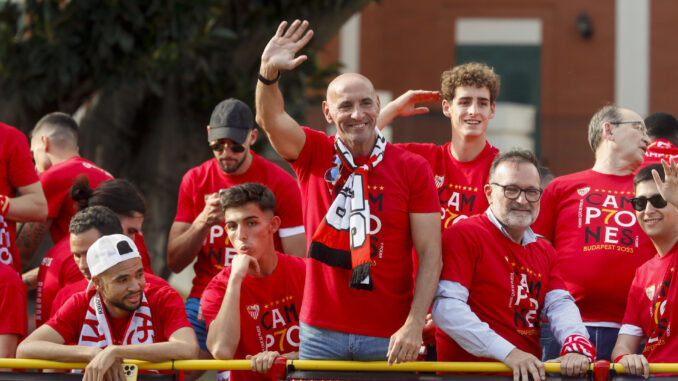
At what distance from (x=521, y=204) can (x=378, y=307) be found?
820 millimetres

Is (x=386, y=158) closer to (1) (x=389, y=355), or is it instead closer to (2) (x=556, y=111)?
(1) (x=389, y=355)

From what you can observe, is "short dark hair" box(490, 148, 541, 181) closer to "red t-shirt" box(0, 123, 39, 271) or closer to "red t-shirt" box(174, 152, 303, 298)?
"red t-shirt" box(174, 152, 303, 298)

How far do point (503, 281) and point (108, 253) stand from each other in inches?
72.1

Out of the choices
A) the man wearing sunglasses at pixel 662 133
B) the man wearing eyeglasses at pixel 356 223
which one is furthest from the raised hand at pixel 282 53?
the man wearing sunglasses at pixel 662 133

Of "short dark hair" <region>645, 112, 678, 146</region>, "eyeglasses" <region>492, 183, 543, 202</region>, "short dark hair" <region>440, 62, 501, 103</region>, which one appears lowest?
"eyeglasses" <region>492, 183, 543, 202</region>

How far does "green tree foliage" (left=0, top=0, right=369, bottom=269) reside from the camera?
809cm

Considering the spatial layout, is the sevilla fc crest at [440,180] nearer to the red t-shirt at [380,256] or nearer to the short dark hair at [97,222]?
the red t-shirt at [380,256]

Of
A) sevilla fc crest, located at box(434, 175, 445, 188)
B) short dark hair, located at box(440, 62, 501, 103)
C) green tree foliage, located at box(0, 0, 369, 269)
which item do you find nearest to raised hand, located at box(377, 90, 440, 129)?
short dark hair, located at box(440, 62, 501, 103)

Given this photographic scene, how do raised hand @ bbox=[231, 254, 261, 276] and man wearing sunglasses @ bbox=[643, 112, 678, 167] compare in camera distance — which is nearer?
raised hand @ bbox=[231, 254, 261, 276]

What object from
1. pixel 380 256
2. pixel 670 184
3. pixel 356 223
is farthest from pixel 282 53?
pixel 670 184

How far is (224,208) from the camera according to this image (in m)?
5.08

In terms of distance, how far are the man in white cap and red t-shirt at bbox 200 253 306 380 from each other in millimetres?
344

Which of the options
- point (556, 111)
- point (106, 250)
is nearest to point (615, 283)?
point (106, 250)

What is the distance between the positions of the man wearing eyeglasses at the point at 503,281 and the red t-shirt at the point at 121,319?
4.07 ft
